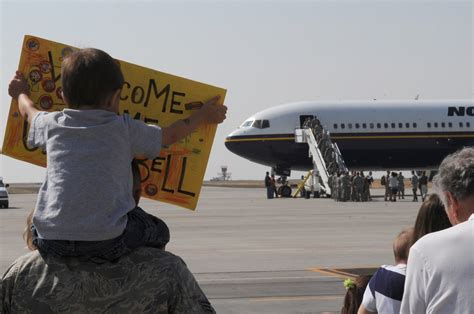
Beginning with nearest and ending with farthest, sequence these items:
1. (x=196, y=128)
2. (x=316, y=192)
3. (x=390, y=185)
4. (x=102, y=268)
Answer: (x=102, y=268)
(x=196, y=128)
(x=390, y=185)
(x=316, y=192)

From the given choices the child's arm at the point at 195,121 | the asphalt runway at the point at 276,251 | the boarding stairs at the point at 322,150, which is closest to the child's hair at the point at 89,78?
the child's arm at the point at 195,121

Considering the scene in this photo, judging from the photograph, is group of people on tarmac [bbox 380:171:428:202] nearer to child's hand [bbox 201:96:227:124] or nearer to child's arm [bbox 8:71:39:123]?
child's hand [bbox 201:96:227:124]

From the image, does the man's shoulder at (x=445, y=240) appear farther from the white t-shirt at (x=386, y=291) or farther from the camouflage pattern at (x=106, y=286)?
the white t-shirt at (x=386, y=291)

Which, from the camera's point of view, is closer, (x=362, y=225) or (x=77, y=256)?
(x=77, y=256)

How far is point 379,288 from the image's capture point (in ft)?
17.9

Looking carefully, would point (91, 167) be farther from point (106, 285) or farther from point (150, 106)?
point (150, 106)

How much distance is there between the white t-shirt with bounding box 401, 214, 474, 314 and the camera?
13.1 ft

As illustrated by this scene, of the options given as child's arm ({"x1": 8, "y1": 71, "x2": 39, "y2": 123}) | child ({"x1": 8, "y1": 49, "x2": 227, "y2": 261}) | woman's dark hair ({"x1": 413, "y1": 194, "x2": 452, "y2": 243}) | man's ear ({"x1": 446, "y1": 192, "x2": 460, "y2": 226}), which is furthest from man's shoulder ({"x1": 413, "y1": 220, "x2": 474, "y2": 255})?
child's arm ({"x1": 8, "y1": 71, "x2": 39, "y2": 123})

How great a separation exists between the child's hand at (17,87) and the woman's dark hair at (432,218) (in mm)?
1873

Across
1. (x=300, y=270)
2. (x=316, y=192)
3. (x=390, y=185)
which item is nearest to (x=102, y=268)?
(x=300, y=270)

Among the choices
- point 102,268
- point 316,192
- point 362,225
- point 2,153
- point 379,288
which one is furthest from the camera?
point 316,192

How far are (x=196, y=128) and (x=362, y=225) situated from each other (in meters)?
24.2

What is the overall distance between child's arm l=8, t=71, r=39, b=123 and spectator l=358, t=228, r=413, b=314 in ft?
6.81

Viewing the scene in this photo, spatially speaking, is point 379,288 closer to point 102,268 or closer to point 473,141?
point 102,268
